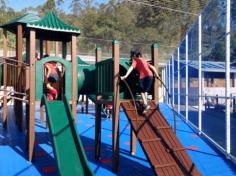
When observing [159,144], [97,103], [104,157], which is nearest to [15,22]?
[97,103]

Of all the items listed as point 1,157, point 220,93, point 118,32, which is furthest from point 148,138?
point 118,32

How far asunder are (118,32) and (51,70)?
39.0 meters

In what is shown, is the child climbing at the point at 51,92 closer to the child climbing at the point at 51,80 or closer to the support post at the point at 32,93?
the child climbing at the point at 51,80

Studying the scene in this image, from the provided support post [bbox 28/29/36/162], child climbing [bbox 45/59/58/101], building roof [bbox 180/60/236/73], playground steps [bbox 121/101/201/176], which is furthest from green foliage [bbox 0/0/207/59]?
playground steps [bbox 121/101/201/176]

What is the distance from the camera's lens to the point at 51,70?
29.0 ft

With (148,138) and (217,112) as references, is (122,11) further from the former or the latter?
(148,138)

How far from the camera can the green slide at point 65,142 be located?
5.82m

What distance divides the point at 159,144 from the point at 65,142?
172 centimetres

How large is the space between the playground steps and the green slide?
1.05 metres

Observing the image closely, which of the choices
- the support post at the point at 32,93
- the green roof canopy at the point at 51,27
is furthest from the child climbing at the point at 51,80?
the green roof canopy at the point at 51,27

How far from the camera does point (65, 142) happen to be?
257 inches

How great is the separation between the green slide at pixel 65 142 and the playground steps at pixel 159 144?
41.5 inches

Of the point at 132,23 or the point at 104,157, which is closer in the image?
the point at 104,157

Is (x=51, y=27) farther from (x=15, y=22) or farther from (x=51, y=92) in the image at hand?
(x=15, y=22)
